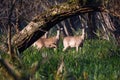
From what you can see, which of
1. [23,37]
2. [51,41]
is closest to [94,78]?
[23,37]

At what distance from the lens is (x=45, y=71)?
311 inches

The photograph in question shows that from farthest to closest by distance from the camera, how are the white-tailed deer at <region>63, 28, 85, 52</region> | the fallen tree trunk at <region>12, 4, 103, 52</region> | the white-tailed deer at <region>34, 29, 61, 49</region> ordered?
1. the white-tailed deer at <region>63, 28, 85, 52</region>
2. the white-tailed deer at <region>34, 29, 61, 49</region>
3. the fallen tree trunk at <region>12, 4, 103, 52</region>

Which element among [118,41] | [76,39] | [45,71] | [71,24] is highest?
[45,71]

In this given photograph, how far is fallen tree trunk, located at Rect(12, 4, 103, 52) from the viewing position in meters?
7.42

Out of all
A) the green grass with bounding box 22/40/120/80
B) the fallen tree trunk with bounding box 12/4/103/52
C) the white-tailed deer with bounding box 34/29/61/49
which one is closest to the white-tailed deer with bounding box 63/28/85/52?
the white-tailed deer with bounding box 34/29/61/49

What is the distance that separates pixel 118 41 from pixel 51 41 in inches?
128

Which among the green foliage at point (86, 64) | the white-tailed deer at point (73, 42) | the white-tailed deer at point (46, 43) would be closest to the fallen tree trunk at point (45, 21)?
the green foliage at point (86, 64)

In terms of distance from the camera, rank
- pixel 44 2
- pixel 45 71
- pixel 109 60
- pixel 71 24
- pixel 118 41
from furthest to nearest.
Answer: pixel 71 24 < pixel 44 2 < pixel 118 41 < pixel 109 60 < pixel 45 71

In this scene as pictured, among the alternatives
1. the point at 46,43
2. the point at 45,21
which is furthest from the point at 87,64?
the point at 46,43

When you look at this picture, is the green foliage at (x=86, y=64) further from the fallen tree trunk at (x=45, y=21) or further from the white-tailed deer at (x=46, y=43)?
the white-tailed deer at (x=46, y=43)

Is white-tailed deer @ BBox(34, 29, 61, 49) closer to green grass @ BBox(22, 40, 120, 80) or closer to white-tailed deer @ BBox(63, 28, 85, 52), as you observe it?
white-tailed deer @ BBox(63, 28, 85, 52)

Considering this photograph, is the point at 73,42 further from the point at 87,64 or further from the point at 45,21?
the point at 45,21

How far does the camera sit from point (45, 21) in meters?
7.71

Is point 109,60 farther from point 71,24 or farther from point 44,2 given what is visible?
point 71,24
